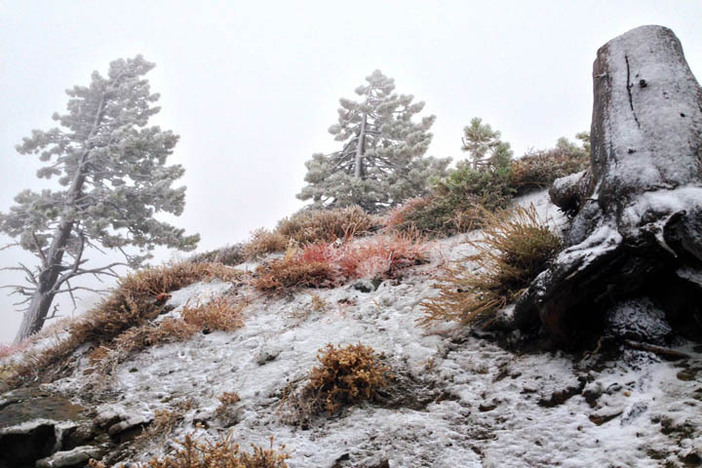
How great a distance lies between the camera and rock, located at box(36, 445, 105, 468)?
2232mm

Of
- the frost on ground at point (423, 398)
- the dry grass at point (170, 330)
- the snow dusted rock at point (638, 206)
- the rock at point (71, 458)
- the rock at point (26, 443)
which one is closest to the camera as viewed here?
the frost on ground at point (423, 398)

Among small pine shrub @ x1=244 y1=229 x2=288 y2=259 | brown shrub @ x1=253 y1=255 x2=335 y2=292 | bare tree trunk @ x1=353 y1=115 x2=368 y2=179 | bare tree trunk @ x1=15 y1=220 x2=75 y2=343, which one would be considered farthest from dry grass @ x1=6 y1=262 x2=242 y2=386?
bare tree trunk @ x1=353 y1=115 x2=368 y2=179

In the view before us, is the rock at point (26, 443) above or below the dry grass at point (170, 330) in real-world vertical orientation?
below

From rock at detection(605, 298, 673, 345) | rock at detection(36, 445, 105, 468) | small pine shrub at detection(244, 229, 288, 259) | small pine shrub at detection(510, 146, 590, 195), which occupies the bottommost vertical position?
rock at detection(36, 445, 105, 468)

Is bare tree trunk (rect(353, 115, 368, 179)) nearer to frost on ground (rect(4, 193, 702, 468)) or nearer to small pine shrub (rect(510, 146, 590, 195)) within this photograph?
small pine shrub (rect(510, 146, 590, 195))

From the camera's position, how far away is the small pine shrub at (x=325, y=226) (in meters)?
6.72

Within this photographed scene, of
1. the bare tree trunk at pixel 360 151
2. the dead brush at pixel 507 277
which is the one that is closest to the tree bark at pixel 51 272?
the bare tree trunk at pixel 360 151

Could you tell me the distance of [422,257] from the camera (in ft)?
16.1

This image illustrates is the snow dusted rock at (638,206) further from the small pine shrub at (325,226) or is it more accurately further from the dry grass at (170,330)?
the small pine shrub at (325,226)

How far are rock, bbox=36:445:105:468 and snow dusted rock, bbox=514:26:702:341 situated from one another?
3.27 meters

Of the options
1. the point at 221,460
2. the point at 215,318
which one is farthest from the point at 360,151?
the point at 221,460

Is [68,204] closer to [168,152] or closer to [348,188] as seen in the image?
[168,152]

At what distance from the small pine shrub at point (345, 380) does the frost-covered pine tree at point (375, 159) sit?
422 inches

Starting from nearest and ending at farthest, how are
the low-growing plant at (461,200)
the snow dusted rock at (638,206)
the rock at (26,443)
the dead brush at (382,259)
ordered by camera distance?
the snow dusted rock at (638,206)
the rock at (26,443)
the dead brush at (382,259)
the low-growing plant at (461,200)
